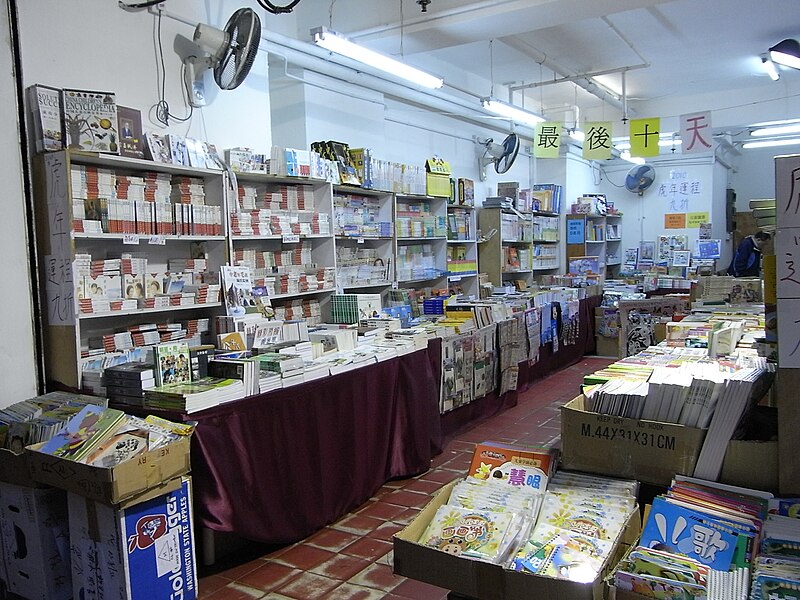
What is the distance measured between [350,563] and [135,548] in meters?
1.14

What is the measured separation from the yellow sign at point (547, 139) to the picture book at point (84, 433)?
6741mm

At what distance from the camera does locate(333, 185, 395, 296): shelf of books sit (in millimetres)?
6164

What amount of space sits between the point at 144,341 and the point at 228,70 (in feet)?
6.69

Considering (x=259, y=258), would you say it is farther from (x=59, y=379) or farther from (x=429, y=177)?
(x=429, y=177)

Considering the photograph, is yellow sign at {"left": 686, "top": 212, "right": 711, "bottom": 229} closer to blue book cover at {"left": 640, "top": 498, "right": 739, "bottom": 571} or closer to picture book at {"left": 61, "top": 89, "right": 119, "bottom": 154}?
picture book at {"left": 61, "top": 89, "right": 119, "bottom": 154}

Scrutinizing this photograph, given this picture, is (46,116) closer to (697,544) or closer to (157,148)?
(157,148)

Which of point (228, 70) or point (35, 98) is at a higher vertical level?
point (228, 70)

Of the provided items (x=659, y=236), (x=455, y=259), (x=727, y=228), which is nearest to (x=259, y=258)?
(x=455, y=259)

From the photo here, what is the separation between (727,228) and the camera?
14430mm

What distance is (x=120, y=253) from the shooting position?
4.30 metres

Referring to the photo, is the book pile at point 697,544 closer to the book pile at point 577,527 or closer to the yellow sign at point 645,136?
the book pile at point 577,527

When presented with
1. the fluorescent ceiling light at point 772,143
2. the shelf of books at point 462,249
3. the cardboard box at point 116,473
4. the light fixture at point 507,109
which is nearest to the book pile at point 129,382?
the cardboard box at point 116,473

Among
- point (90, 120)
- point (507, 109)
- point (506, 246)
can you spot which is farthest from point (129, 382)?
point (506, 246)

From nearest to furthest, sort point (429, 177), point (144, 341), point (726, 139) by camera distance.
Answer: point (144, 341) < point (429, 177) < point (726, 139)
